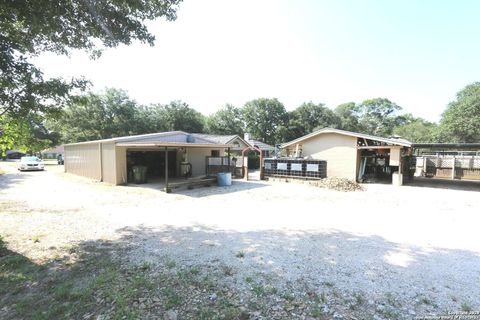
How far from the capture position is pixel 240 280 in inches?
135

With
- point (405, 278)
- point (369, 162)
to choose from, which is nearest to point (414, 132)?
point (369, 162)

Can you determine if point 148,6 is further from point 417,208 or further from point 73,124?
point 73,124

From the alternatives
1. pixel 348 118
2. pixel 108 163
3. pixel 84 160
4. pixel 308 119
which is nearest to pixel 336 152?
pixel 108 163

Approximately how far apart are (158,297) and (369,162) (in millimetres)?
17252

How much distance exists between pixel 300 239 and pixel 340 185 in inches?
328

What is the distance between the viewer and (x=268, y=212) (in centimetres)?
743

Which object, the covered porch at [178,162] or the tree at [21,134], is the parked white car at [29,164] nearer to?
the covered porch at [178,162]

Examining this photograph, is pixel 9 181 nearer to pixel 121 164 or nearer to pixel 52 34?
pixel 121 164

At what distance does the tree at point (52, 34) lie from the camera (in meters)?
3.94

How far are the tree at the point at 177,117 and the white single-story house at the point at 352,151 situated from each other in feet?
69.3

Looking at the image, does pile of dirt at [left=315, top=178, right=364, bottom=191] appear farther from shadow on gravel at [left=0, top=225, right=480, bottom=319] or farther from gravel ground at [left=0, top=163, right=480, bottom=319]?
shadow on gravel at [left=0, top=225, right=480, bottom=319]

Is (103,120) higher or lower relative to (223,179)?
higher

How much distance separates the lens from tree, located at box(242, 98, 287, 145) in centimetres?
4075

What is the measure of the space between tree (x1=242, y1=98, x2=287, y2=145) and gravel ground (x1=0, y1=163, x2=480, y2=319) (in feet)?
105
